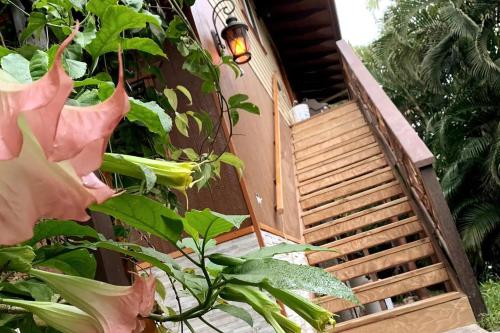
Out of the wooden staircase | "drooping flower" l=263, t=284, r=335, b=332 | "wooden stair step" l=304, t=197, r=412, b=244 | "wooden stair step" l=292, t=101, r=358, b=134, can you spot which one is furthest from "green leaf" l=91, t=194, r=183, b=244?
"wooden stair step" l=292, t=101, r=358, b=134

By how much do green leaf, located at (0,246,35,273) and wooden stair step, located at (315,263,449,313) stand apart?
3405mm

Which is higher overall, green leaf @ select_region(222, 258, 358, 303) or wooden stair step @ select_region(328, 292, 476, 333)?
green leaf @ select_region(222, 258, 358, 303)

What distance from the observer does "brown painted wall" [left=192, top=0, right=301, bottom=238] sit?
153 inches

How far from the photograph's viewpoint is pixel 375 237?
4.30 m

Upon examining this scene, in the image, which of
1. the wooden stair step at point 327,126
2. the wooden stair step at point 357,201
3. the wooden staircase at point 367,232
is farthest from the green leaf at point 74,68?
the wooden stair step at point 327,126

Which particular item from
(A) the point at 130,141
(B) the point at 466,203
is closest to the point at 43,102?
(A) the point at 130,141

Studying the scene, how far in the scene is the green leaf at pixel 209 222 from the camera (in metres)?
0.61

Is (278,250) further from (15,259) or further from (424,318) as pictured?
(424,318)

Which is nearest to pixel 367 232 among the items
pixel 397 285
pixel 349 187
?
pixel 397 285

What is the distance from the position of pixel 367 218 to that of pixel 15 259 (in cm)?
437

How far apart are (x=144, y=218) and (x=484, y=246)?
11141 mm

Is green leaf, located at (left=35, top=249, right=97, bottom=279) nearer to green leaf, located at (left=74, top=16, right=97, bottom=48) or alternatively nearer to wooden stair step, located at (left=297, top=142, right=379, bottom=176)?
green leaf, located at (left=74, top=16, right=97, bottom=48)

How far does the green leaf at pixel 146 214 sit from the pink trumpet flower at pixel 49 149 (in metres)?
0.32

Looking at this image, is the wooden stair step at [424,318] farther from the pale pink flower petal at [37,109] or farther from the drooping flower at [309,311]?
the pale pink flower petal at [37,109]
